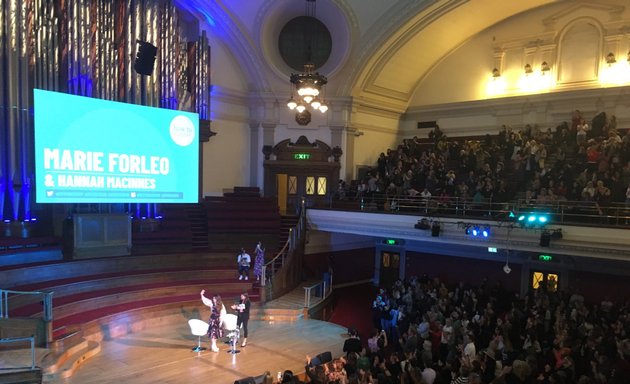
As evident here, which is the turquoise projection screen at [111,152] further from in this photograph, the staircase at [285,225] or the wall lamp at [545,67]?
the wall lamp at [545,67]

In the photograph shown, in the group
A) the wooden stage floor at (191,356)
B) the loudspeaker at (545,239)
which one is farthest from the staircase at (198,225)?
the loudspeaker at (545,239)

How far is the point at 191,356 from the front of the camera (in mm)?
9961

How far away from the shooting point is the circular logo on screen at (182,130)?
1443 centimetres

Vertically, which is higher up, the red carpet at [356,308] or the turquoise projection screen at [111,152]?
the turquoise projection screen at [111,152]

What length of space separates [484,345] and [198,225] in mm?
10432

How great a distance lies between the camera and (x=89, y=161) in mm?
12406

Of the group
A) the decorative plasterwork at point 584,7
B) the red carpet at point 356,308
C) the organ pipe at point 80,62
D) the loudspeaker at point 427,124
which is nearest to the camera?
the organ pipe at point 80,62

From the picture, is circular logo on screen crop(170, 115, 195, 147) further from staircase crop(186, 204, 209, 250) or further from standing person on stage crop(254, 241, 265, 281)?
standing person on stage crop(254, 241, 265, 281)

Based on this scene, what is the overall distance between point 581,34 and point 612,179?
24.8 feet

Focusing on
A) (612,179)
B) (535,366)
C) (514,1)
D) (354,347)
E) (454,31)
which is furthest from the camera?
(454,31)

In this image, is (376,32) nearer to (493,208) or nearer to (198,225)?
(493,208)

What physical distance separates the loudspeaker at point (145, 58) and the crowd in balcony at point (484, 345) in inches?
387

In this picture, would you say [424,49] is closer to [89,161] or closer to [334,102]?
[334,102]

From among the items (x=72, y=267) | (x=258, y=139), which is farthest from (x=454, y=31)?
(x=72, y=267)
